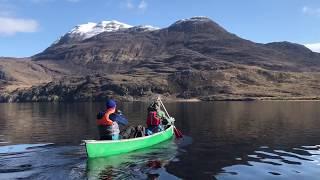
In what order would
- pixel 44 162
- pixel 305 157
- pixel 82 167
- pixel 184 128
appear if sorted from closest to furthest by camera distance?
1. pixel 82 167
2. pixel 44 162
3. pixel 305 157
4. pixel 184 128

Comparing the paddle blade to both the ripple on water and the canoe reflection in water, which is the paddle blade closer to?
the canoe reflection in water

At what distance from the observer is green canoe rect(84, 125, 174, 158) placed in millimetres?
34844

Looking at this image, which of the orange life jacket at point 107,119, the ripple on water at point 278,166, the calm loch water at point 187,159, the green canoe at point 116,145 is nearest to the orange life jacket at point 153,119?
the green canoe at point 116,145

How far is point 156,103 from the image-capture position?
161ft

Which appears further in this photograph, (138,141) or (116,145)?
(138,141)

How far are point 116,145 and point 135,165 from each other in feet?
11.2

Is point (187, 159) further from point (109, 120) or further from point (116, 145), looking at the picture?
point (109, 120)

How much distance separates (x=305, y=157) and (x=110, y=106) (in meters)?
15.9

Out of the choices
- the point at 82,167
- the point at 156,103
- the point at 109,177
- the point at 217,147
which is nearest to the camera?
the point at 109,177

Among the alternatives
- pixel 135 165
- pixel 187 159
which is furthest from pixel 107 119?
pixel 187 159

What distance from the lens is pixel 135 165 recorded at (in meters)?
34.6

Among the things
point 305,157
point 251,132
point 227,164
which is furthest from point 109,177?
point 251,132

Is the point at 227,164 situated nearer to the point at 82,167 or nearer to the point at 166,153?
the point at 166,153

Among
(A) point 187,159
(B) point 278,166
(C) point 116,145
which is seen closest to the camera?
(B) point 278,166
